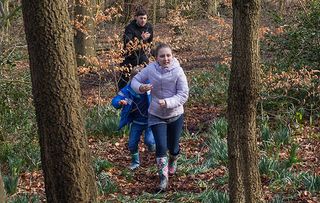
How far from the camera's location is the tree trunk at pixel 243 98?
4266 mm

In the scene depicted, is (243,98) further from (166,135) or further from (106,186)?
(106,186)

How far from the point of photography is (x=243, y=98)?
4.33m

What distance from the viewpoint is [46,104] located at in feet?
11.3

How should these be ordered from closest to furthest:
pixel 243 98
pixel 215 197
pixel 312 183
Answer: pixel 243 98 → pixel 215 197 → pixel 312 183

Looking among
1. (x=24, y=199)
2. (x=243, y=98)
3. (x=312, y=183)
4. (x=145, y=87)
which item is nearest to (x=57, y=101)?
(x=243, y=98)

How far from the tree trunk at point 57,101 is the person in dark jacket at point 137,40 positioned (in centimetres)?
535

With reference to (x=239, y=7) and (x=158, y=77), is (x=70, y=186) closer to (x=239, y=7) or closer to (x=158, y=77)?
(x=239, y=7)

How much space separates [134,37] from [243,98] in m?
4.95

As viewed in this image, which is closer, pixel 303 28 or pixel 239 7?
pixel 239 7

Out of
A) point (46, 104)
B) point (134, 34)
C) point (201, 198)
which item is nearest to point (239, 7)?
point (46, 104)

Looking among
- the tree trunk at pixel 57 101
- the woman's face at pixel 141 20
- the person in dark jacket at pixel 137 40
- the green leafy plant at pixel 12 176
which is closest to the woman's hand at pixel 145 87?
the green leafy plant at pixel 12 176

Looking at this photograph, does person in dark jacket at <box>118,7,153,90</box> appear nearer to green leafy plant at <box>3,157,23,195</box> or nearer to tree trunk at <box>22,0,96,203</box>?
green leafy plant at <box>3,157,23,195</box>

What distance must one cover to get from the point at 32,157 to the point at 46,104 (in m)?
4.30

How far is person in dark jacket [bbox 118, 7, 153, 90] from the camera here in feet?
28.9
